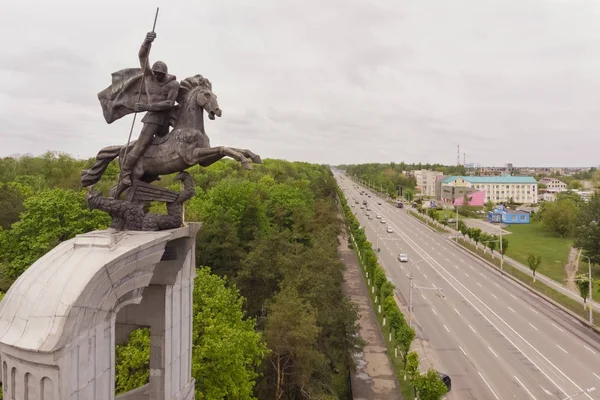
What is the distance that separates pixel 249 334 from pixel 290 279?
8008 mm

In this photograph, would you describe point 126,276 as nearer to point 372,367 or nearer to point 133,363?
point 133,363

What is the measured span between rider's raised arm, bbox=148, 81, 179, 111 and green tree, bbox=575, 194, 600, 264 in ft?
183

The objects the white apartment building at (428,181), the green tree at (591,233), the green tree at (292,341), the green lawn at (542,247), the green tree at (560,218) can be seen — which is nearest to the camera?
the green tree at (292,341)

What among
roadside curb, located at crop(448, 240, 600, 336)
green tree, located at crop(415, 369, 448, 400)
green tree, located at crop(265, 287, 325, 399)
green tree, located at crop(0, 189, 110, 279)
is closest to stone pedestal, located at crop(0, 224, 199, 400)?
green tree, located at crop(265, 287, 325, 399)

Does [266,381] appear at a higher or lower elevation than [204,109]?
lower

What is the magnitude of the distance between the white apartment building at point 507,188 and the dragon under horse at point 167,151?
128 metres

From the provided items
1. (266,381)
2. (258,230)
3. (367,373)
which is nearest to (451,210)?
(258,230)

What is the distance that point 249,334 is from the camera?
17.9 m

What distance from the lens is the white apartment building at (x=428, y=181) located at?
488 feet

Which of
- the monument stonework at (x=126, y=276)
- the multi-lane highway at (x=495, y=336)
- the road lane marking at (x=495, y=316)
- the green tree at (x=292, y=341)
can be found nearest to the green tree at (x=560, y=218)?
the road lane marking at (x=495, y=316)

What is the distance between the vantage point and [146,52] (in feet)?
33.1

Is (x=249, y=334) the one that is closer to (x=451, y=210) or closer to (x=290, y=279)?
(x=290, y=279)

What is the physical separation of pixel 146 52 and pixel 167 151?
2.44 metres

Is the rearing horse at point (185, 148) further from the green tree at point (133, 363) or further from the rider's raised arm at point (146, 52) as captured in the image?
the green tree at point (133, 363)
